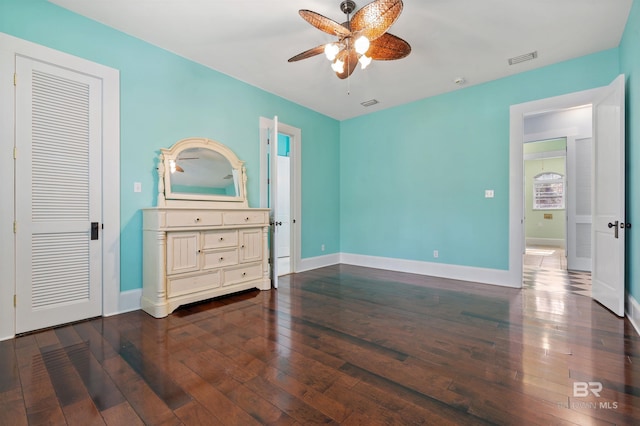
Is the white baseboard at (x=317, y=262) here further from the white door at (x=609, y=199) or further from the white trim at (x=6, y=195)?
the white door at (x=609, y=199)

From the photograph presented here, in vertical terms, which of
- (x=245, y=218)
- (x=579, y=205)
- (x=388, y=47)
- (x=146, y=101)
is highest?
(x=388, y=47)

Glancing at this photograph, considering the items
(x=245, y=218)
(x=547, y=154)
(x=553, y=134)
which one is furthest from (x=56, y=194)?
(x=547, y=154)

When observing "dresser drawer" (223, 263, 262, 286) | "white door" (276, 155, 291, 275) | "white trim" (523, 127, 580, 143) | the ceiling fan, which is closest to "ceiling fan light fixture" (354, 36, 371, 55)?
the ceiling fan

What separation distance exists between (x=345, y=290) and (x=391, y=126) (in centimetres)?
302

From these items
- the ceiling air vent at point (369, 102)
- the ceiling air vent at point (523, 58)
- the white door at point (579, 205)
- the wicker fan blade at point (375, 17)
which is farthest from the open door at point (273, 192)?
the white door at point (579, 205)

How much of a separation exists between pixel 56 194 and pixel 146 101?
127cm

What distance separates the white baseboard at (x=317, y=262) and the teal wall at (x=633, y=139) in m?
3.88

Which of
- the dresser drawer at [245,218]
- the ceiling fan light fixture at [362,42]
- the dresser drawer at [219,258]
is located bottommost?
the dresser drawer at [219,258]

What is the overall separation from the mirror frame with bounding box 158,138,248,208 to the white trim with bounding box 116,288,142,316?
3.15 feet

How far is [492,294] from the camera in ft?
11.5

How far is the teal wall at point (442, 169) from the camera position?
3814mm

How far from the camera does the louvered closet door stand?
2.42 m

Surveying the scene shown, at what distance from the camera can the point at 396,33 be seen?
9.50 ft

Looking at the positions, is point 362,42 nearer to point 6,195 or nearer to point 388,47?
point 388,47
